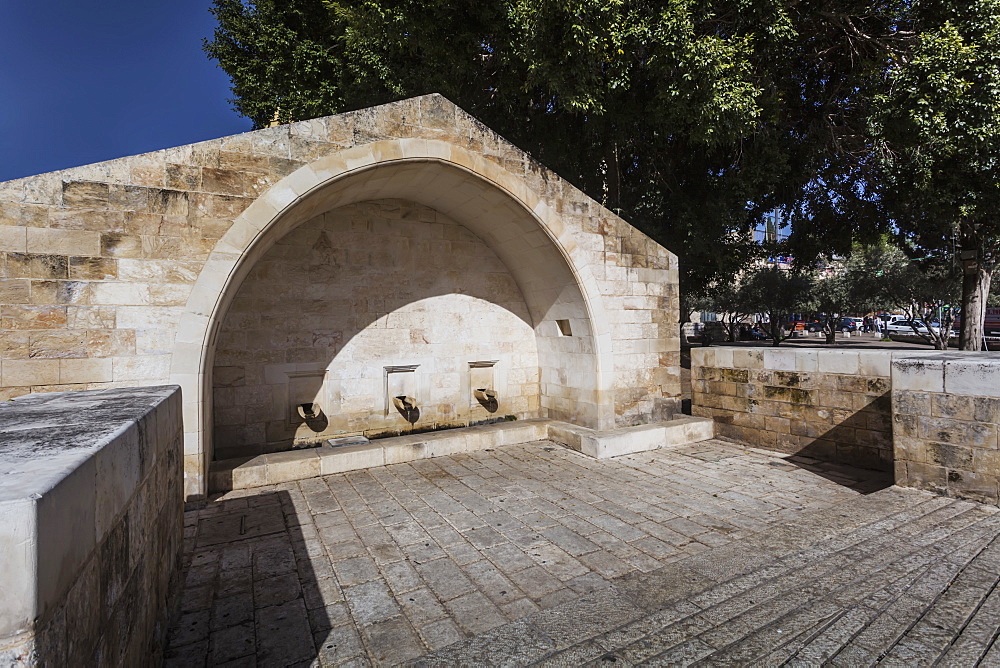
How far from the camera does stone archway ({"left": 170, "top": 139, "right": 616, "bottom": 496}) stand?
4.36 m

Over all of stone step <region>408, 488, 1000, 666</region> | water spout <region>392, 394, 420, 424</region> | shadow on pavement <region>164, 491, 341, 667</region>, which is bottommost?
shadow on pavement <region>164, 491, 341, 667</region>

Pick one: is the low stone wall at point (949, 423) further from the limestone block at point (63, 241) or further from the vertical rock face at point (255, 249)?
the limestone block at point (63, 241)

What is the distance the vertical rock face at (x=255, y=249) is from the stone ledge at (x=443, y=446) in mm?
368

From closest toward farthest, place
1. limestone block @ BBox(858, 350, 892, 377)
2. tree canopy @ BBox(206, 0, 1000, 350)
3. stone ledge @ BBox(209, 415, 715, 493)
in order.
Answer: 1. stone ledge @ BBox(209, 415, 715, 493)
2. limestone block @ BBox(858, 350, 892, 377)
3. tree canopy @ BBox(206, 0, 1000, 350)

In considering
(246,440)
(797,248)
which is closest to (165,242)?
(246,440)

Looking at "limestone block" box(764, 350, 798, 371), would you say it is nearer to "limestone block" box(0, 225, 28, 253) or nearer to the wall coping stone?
the wall coping stone

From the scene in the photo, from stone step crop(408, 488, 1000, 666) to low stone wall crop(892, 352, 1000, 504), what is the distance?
59cm

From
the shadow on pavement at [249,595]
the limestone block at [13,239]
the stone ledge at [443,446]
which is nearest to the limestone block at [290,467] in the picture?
the stone ledge at [443,446]

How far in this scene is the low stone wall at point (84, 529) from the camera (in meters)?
0.89

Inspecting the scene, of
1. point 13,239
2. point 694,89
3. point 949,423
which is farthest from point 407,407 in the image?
point 694,89

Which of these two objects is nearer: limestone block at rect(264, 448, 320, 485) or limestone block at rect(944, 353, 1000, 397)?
limestone block at rect(944, 353, 1000, 397)

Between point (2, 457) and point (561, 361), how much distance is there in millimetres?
6342

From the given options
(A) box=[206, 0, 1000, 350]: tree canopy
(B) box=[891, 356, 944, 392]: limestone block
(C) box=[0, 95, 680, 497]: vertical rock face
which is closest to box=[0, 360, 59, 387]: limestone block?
(C) box=[0, 95, 680, 497]: vertical rock face

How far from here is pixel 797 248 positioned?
12594mm
